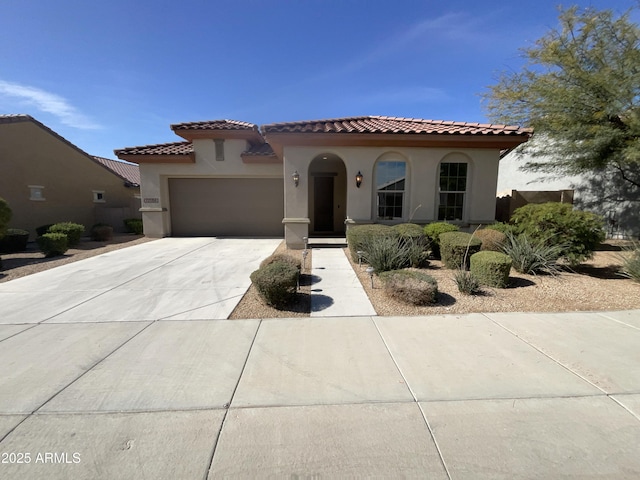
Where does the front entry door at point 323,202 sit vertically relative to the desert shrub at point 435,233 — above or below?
above

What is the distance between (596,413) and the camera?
2.43m

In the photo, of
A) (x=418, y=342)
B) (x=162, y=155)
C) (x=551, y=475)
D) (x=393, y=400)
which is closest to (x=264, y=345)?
(x=393, y=400)

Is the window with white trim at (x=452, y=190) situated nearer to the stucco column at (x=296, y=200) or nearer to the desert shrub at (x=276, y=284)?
the stucco column at (x=296, y=200)

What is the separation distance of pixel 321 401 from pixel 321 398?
4 centimetres

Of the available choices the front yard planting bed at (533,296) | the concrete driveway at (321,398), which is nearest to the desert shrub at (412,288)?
the front yard planting bed at (533,296)

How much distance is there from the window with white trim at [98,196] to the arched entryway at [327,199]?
13321 mm

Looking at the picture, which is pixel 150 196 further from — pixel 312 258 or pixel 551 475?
pixel 551 475

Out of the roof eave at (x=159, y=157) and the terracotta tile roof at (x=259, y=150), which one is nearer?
the roof eave at (x=159, y=157)

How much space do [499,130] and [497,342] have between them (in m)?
8.25

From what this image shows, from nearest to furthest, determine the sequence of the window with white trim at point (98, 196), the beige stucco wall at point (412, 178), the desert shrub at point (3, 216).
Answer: the desert shrub at point (3, 216)
the beige stucco wall at point (412, 178)
the window with white trim at point (98, 196)

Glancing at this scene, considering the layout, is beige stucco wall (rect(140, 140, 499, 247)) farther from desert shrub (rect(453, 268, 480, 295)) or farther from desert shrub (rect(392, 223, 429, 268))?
desert shrub (rect(453, 268, 480, 295))

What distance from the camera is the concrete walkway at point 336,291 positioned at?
4730mm

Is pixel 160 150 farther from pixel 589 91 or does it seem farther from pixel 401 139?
pixel 589 91

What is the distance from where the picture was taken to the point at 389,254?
6594 mm
